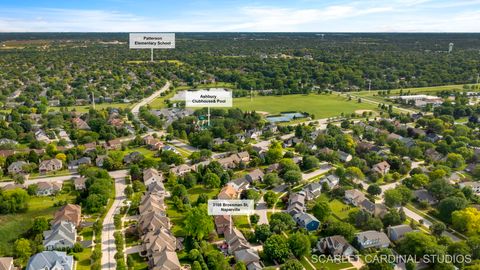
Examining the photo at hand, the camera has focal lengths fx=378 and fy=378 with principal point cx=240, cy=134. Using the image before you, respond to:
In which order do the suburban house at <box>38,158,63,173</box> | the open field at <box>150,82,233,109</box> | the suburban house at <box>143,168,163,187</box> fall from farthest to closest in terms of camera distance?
the open field at <box>150,82,233,109</box>
the suburban house at <box>38,158,63,173</box>
the suburban house at <box>143,168,163,187</box>

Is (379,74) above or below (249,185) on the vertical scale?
above


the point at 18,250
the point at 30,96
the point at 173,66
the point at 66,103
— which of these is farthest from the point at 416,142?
the point at 173,66

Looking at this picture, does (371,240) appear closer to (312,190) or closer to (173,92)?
(312,190)

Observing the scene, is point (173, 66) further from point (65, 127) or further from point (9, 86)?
point (65, 127)

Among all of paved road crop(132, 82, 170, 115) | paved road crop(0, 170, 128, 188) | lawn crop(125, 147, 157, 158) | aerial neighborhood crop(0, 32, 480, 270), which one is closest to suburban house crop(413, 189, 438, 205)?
aerial neighborhood crop(0, 32, 480, 270)
